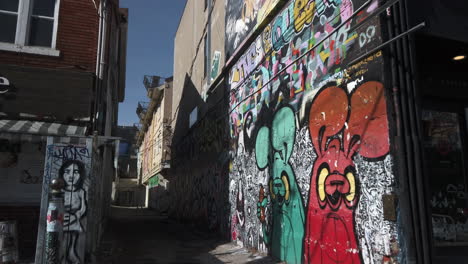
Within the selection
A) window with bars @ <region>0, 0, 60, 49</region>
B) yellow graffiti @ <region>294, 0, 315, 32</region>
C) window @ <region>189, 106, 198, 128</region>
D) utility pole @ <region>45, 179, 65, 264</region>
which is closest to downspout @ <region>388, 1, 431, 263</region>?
yellow graffiti @ <region>294, 0, 315, 32</region>

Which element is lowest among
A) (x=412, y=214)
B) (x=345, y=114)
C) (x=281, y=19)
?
(x=412, y=214)

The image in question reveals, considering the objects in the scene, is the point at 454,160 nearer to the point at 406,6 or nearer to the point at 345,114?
the point at 345,114

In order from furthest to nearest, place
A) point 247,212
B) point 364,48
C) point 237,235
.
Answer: point 237,235, point 247,212, point 364,48

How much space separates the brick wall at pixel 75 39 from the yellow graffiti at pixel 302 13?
5.20 metres

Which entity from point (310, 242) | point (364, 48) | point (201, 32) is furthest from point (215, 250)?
point (201, 32)

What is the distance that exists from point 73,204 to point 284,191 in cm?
421

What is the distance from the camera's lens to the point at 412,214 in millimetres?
4500

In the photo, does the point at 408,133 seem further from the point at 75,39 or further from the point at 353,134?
the point at 75,39

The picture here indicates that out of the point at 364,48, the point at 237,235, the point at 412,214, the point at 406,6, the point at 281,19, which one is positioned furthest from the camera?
the point at 237,235

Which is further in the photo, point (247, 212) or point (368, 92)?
point (247, 212)

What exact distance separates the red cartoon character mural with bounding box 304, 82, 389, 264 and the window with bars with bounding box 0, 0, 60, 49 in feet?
22.8

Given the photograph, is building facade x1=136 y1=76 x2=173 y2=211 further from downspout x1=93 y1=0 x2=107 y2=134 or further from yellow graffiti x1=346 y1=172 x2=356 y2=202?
yellow graffiti x1=346 y1=172 x2=356 y2=202

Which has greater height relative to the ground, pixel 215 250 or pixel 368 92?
pixel 368 92

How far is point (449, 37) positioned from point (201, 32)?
12.9m
